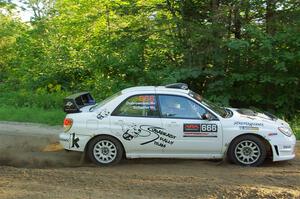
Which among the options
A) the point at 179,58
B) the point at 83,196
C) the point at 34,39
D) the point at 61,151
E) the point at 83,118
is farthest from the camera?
the point at 34,39

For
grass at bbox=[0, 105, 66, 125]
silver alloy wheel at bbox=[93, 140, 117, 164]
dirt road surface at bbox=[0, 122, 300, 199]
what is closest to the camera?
dirt road surface at bbox=[0, 122, 300, 199]

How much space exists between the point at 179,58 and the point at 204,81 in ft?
3.70

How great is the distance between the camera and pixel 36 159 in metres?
9.34

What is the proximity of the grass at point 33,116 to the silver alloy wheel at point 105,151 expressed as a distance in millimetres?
4256

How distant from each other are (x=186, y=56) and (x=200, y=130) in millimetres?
6633

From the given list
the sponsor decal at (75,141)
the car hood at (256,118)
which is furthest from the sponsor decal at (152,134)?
the car hood at (256,118)

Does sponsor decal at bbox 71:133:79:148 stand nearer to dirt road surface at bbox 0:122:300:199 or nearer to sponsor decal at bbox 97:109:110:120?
dirt road surface at bbox 0:122:300:199

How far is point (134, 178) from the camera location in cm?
750

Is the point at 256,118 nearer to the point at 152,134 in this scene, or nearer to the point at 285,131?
the point at 285,131

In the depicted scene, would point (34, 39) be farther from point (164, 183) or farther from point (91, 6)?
point (164, 183)

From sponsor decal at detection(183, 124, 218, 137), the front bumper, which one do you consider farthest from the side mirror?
the front bumper

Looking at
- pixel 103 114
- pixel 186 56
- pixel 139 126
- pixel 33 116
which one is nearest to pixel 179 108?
pixel 139 126

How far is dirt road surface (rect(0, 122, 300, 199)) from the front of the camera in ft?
21.6

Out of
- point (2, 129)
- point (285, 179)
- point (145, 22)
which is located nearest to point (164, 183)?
point (285, 179)
